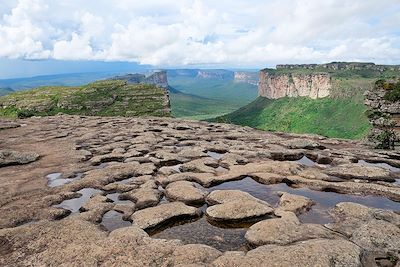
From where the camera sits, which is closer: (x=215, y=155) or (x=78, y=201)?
(x=78, y=201)

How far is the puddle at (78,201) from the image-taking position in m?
25.0

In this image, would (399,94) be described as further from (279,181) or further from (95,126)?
(95,126)

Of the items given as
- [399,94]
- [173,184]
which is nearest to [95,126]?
[173,184]

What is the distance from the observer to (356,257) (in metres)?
15.9

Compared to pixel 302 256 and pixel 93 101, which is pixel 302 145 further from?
pixel 93 101

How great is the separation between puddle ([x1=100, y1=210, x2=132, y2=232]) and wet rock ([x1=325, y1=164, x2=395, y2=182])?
62.2ft

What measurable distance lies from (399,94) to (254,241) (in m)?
45.9

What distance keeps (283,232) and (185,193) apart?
29.9 feet


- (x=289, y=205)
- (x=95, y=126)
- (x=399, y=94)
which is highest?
(x=399, y=94)

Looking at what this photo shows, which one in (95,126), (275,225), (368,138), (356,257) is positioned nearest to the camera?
(356,257)

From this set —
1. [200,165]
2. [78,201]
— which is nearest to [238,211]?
[78,201]

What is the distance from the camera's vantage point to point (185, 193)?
2606 cm

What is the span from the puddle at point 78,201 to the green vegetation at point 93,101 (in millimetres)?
128129

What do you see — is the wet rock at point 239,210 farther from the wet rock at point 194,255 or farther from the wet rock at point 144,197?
the wet rock at point 194,255
